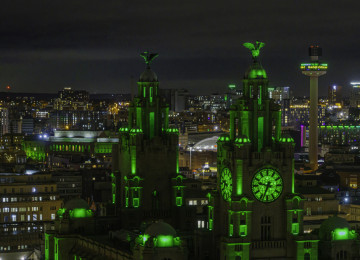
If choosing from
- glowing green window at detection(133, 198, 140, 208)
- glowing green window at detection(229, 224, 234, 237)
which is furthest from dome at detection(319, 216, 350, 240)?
glowing green window at detection(133, 198, 140, 208)

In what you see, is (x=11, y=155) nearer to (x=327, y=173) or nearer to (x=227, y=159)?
(x=327, y=173)

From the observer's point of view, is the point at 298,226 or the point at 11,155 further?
the point at 11,155

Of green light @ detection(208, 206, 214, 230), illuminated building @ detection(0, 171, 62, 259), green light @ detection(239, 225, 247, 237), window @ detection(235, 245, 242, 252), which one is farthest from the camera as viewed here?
illuminated building @ detection(0, 171, 62, 259)

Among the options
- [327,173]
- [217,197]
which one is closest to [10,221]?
[327,173]

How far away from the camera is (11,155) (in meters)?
196

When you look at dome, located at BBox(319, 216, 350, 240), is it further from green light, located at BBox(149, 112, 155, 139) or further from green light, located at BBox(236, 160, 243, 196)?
green light, located at BBox(149, 112, 155, 139)

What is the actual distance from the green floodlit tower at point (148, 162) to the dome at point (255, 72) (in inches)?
513

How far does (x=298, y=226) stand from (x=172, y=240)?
685 centimetres

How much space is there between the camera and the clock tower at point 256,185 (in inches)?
2158

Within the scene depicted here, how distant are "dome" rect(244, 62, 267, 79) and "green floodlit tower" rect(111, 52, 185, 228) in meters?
13.0

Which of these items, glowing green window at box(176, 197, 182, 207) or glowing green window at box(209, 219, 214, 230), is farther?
glowing green window at box(176, 197, 182, 207)

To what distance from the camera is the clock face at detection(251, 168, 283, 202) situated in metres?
55.4

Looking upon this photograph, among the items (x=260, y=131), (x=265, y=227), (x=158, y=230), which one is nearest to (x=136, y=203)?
(x=158, y=230)

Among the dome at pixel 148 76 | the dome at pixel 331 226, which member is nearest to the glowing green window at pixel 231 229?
the dome at pixel 331 226
